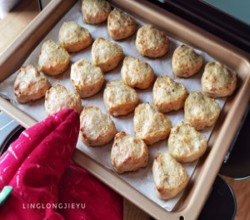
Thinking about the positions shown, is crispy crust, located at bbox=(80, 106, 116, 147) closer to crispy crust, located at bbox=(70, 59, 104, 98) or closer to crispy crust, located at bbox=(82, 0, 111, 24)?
crispy crust, located at bbox=(70, 59, 104, 98)

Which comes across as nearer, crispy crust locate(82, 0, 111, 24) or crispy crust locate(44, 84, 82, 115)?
crispy crust locate(44, 84, 82, 115)

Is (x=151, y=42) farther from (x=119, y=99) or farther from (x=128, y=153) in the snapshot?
(x=128, y=153)

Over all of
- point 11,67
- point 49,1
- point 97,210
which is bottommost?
point 97,210

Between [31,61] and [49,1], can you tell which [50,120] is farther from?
[49,1]

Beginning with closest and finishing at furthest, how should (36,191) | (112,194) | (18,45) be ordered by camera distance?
1. (36,191)
2. (112,194)
3. (18,45)

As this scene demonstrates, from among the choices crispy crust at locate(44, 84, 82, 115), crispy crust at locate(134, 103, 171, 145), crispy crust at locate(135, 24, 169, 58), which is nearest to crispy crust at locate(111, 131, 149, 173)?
crispy crust at locate(134, 103, 171, 145)

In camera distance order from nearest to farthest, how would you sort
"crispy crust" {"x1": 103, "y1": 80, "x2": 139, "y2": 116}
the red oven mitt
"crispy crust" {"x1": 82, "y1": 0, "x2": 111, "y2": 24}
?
1. the red oven mitt
2. "crispy crust" {"x1": 103, "y1": 80, "x2": 139, "y2": 116}
3. "crispy crust" {"x1": 82, "y1": 0, "x2": 111, "y2": 24}

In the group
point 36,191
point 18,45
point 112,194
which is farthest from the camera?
point 18,45

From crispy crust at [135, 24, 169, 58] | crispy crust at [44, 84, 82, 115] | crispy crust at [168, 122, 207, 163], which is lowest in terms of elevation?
crispy crust at [168, 122, 207, 163]

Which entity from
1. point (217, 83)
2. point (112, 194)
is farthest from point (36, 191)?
point (217, 83)
